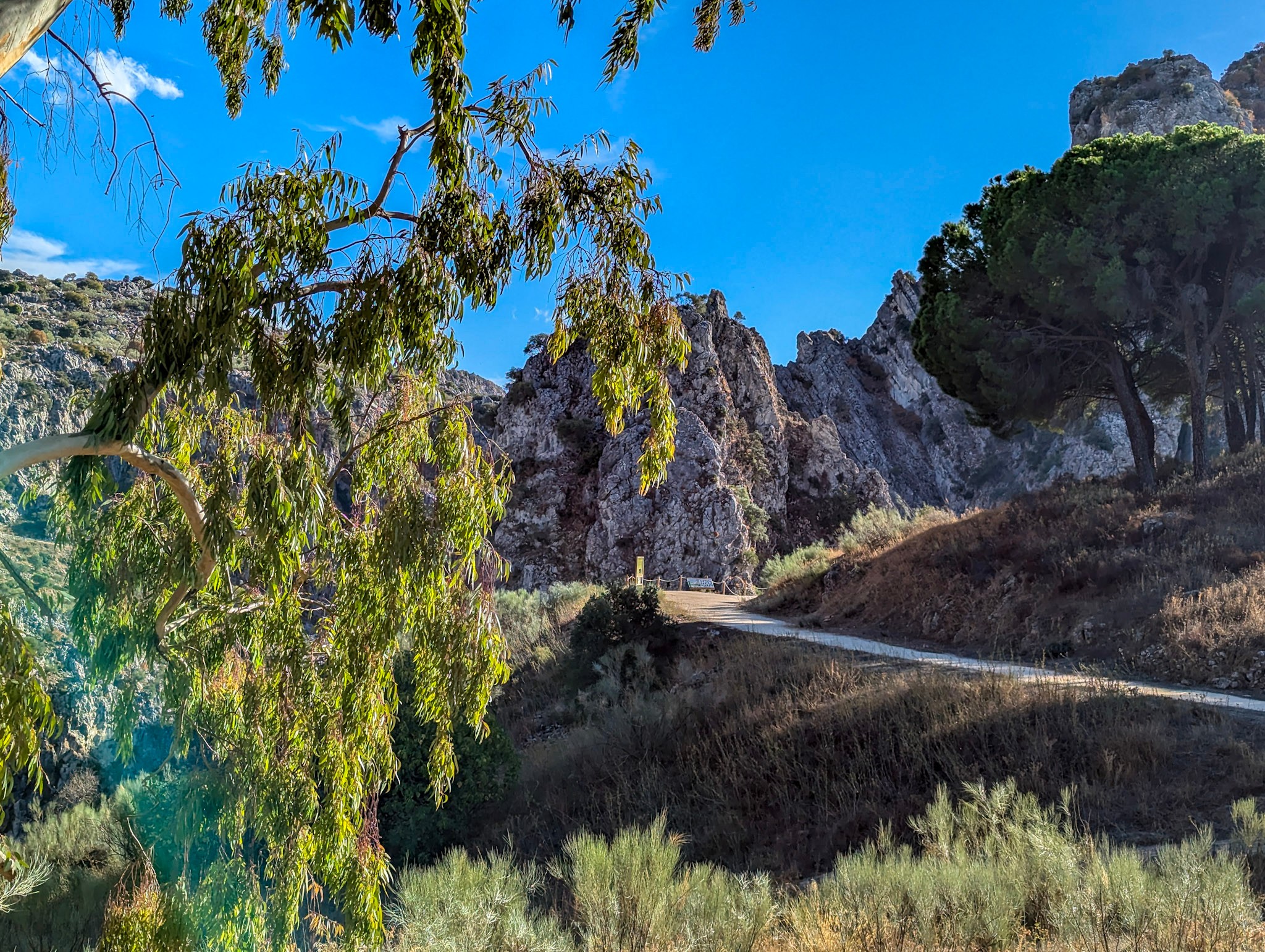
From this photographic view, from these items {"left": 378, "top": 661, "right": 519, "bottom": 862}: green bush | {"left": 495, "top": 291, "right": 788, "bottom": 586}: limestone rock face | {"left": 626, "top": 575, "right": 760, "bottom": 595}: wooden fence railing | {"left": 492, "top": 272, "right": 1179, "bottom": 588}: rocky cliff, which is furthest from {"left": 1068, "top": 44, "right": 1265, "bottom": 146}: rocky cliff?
{"left": 378, "top": 661, "right": 519, "bottom": 862}: green bush

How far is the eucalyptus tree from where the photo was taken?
3.74 metres

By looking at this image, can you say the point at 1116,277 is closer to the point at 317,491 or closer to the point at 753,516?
the point at 317,491

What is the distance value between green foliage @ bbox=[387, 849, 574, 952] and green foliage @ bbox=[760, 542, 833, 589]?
16616mm

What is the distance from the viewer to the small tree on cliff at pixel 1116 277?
53.7ft

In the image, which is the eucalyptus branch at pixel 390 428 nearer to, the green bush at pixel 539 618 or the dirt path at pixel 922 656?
the dirt path at pixel 922 656

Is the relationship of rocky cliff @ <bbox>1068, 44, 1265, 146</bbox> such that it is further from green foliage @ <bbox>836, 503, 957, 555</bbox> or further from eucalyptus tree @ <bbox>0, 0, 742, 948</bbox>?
eucalyptus tree @ <bbox>0, 0, 742, 948</bbox>

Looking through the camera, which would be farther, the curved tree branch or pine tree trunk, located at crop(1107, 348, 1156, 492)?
pine tree trunk, located at crop(1107, 348, 1156, 492)

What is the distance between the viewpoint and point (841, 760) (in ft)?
28.0

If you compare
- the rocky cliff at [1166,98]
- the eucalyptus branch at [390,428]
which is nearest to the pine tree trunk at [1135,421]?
the eucalyptus branch at [390,428]

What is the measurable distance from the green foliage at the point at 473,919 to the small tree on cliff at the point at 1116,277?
57.8 feet

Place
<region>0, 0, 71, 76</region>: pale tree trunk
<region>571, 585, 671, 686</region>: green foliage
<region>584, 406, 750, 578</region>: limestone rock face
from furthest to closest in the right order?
<region>584, 406, 750, 578</region>: limestone rock face, <region>571, 585, 671, 686</region>: green foliage, <region>0, 0, 71, 76</region>: pale tree trunk

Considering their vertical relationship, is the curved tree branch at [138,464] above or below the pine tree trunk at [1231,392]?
below

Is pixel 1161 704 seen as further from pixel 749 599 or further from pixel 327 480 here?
pixel 749 599

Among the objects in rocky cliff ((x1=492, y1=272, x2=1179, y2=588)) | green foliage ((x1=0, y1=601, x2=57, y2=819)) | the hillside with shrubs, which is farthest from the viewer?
rocky cliff ((x1=492, y1=272, x2=1179, y2=588))
